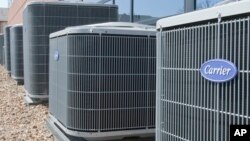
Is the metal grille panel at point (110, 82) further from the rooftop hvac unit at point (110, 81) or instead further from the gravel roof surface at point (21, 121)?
the gravel roof surface at point (21, 121)

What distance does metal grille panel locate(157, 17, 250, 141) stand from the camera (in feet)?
8.86

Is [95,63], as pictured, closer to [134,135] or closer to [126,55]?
[126,55]

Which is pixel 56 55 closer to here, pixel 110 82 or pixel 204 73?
pixel 110 82

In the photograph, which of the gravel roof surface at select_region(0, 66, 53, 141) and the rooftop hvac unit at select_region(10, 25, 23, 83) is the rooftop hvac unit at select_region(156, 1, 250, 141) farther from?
the rooftop hvac unit at select_region(10, 25, 23, 83)

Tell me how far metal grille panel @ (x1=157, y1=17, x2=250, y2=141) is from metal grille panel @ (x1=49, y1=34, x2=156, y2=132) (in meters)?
1.82

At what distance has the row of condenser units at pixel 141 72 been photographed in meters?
2.81

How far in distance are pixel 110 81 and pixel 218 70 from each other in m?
2.77

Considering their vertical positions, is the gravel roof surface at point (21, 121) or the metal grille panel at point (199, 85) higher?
the metal grille panel at point (199, 85)

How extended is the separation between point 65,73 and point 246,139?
3576mm

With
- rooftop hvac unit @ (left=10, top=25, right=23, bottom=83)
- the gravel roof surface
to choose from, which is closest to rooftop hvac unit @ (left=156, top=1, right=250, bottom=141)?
the gravel roof surface

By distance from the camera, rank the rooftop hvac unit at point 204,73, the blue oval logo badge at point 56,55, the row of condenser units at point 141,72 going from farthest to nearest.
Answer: the blue oval logo badge at point 56,55 < the row of condenser units at point 141,72 < the rooftop hvac unit at point 204,73

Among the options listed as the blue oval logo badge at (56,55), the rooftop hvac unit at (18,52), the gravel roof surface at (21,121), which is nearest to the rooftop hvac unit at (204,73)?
the blue oval logo badge at (56,55)

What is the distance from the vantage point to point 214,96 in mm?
2945

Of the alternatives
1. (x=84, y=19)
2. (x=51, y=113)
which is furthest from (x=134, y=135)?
(x=84, y=19)
